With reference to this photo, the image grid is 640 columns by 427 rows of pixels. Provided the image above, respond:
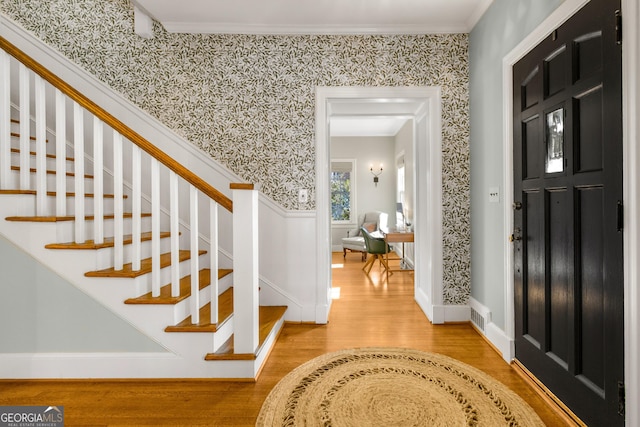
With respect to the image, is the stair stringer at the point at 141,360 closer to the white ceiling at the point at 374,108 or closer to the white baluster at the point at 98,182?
the white baluster at the point at 98,182

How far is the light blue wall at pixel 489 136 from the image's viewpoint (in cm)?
225

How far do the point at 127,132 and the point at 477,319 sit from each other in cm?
306

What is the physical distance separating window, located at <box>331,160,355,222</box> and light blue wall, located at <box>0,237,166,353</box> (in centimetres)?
593

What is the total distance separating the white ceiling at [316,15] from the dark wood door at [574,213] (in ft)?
3.35

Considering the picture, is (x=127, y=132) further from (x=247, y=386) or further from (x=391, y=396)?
(x=391, y=396)

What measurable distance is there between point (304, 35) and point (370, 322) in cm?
275

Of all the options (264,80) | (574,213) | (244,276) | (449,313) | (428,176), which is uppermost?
(264,80)

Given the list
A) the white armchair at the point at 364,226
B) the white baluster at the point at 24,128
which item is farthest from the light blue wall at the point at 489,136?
the white armchair at the point at 364,226

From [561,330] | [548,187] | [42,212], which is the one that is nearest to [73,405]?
[42,212]

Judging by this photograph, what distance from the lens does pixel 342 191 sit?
772 centimetres

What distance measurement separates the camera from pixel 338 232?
7625 millimetres

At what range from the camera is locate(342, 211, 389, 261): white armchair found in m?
6.39

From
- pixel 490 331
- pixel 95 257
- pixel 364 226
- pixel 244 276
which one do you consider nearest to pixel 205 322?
pixel 244 276

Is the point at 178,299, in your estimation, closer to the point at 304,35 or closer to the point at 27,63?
the point at 27,63
